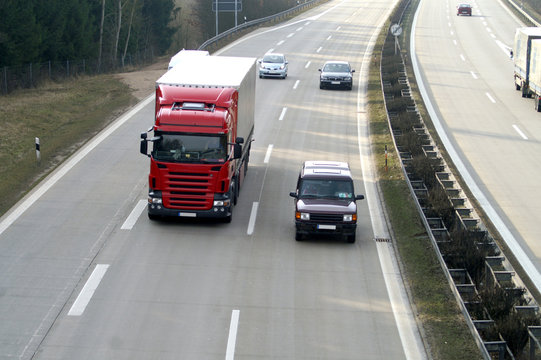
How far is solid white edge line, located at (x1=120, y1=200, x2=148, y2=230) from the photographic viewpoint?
19266 millimetres

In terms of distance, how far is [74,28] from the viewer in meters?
51.7

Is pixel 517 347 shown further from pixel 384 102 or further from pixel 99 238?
pixel 384 102

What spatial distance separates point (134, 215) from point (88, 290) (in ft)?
16.8

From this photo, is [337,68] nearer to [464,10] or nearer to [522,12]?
[464,10]

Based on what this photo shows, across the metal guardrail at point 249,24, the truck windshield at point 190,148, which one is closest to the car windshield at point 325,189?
the truck windshield at point 190,148

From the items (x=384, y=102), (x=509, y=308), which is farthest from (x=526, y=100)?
(x=509, y=308)

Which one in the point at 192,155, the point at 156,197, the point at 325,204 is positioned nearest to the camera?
the point at 325,204

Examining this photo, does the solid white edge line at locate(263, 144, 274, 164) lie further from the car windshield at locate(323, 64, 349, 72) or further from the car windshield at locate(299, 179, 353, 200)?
the car windshield at locate(323, 64, 349, 72)

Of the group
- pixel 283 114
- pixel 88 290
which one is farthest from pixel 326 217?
pixel 283 114

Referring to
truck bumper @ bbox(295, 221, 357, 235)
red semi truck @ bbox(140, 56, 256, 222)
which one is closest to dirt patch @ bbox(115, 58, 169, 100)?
red semi truck @ bbox(140, 56, 256, 222)

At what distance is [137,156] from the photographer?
26688mm

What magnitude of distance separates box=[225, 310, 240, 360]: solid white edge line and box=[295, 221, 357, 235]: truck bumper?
4405mm

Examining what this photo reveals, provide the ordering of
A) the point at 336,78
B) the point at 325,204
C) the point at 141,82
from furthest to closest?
the point at 141,82 → the point at 336,78 → the point at 325,204

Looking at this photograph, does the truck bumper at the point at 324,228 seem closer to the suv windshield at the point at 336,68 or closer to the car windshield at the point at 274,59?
the suv windshield at the point at 336,68
